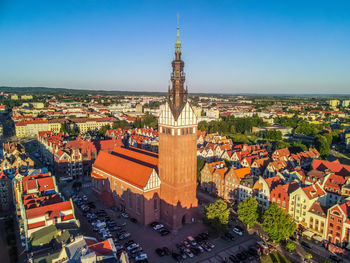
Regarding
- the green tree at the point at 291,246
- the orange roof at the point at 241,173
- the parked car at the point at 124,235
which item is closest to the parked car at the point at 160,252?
the parked car at the point at 124,235

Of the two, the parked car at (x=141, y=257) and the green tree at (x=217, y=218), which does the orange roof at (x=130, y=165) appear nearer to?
the parked car at (x=141, y=257)

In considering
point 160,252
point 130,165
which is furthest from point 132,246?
point 130,165

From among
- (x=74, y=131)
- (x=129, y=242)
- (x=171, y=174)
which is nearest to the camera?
(x=129, y=242)

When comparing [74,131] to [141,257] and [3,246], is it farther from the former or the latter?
[141,257]

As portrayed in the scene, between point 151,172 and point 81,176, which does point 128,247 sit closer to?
point 151,172

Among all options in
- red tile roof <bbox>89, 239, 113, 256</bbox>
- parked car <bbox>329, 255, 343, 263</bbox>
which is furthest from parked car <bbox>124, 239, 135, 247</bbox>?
parked car <bbox>329, 255, 343, 263</bbox>

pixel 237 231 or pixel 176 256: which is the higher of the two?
pixel 237 231

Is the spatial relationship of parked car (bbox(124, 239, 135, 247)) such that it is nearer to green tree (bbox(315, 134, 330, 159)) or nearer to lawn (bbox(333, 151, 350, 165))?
green tree (bbox(315, 134, 330, 159))
